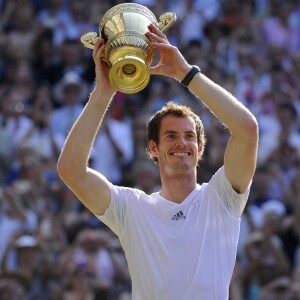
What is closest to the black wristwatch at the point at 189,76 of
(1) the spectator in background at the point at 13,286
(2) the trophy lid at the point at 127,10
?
(2) the trophy lid at the point at 127,10

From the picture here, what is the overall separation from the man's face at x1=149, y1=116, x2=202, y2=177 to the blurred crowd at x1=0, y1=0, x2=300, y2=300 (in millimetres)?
3705

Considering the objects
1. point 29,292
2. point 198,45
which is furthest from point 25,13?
point 29,292

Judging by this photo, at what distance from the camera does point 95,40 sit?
17.6 ft

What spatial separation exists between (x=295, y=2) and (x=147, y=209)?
9.27 metres

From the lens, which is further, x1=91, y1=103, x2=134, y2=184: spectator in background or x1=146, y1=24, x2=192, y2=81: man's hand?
x1=91, y1=103, x2=134, y2=184: spectator in background

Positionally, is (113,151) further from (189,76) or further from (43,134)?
(189,76)

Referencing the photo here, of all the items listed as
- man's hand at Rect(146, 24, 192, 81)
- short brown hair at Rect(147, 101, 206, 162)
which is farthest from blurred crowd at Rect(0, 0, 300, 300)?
man's hand at Rect(146, 24, 192, 81)

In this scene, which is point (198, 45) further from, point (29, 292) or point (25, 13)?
point (29, 292)

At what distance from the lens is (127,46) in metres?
5.08

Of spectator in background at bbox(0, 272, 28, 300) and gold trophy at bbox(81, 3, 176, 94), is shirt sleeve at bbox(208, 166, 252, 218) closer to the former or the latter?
gold trophy at bbox(81, 3, 176, 94)

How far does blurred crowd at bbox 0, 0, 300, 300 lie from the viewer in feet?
30.5

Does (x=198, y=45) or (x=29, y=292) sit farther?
(x=198, y=45)

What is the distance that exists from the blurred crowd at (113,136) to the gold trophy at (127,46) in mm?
4045

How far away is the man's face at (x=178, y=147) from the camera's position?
5348mm
